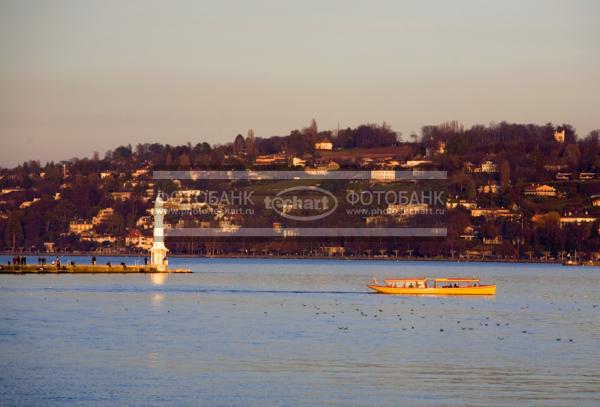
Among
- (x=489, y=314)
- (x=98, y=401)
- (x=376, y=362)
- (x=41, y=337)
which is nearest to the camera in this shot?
(x=98, y=401)

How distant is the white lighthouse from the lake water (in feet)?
69.3

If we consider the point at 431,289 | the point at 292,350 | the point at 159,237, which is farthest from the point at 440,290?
the point at 292,350

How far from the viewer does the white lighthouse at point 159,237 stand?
308 ft

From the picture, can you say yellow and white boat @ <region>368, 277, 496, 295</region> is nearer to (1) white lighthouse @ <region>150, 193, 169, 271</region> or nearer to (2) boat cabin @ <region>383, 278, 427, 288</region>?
(2) boat cabin @ <region>383, 278, 427, 288</region>

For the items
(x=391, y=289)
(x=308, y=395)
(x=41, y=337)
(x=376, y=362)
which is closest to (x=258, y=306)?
(x=391, y=289)

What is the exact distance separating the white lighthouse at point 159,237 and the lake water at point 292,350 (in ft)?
69.3

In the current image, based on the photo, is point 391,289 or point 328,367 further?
point 391,289

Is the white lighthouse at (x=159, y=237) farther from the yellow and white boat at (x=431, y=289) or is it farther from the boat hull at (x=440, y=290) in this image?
the boat hull at (x=440, y=290)

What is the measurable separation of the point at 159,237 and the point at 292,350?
53454mm

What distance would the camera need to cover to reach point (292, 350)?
142ft

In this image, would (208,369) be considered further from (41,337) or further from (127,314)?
(127,314)

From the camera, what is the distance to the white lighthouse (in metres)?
93.8

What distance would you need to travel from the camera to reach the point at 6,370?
3688 cm

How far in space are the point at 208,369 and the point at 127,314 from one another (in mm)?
19603
